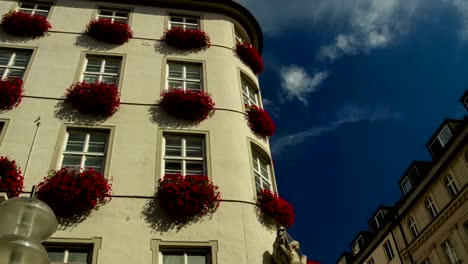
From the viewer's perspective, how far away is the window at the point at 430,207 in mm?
35259

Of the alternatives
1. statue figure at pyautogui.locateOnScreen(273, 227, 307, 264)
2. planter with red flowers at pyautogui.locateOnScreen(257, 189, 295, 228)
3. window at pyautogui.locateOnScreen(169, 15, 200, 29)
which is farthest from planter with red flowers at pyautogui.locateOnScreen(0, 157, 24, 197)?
window at pyautogui.locateOnScreen(169, 15, 200, 29)

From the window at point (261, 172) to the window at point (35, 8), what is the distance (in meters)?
11.1

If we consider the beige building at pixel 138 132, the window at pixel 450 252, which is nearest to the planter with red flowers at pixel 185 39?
the beige building at pixel 138 132

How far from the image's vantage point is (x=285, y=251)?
39.0ft

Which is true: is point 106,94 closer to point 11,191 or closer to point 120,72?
point 120,72

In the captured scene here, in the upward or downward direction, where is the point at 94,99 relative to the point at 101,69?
downward

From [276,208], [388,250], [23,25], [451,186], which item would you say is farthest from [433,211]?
[23,25]

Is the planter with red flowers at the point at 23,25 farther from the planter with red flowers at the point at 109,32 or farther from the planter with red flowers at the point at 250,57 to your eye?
the planter with red flowers at the point at 250,57

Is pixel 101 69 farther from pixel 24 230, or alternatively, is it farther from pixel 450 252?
pixel 450 252

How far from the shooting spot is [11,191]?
38.5 feet

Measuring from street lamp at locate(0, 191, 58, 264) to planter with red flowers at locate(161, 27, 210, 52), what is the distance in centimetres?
1378

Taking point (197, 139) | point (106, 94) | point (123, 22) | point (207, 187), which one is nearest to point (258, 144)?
point (197, 139)

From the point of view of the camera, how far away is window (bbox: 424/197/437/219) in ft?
116

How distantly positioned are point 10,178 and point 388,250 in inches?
1498
